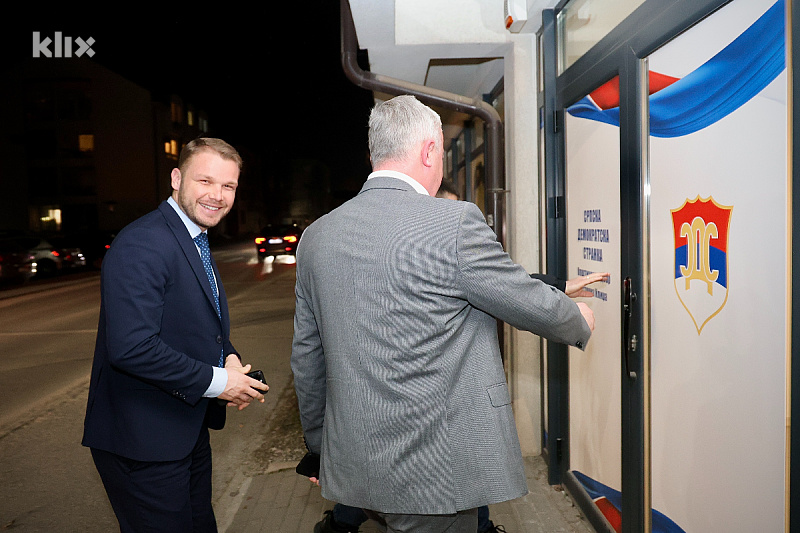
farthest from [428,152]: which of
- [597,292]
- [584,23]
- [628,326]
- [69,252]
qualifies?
[69,252]

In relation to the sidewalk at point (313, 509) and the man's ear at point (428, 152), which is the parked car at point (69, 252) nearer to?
the sidewalk at point (313, 509)

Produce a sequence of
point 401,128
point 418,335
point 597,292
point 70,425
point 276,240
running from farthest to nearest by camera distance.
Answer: point 276,240, point 70,425, point 597,292, point 401,128, point 418,335

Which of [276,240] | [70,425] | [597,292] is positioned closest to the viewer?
[597,292]

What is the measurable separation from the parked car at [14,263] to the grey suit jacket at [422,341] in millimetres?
20725

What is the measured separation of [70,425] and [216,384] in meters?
4.60

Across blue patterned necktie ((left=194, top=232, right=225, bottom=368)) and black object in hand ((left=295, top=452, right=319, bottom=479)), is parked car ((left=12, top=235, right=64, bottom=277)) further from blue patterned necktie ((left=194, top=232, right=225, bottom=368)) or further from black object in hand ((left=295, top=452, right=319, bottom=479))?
black object in hand ((left=295, top=452, right=319, bottom=479))

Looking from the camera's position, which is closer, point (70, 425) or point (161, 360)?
point (161, 360)

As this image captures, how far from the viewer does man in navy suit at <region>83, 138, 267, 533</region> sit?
234 cm

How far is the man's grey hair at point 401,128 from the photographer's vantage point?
2.04 metres

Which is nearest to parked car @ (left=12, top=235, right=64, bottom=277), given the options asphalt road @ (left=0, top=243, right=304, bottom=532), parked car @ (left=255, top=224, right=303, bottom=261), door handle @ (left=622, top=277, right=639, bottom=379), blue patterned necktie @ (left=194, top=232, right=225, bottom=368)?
parked car @ (left=255, top=224, right=303, bottom=261)

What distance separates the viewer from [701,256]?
8.22ft

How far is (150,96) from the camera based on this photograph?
50750mm

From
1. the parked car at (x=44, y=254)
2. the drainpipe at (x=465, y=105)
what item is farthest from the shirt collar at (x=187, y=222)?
the parked car at (x=44, y=254)

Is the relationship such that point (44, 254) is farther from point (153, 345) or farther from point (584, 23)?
point (153, 345)
